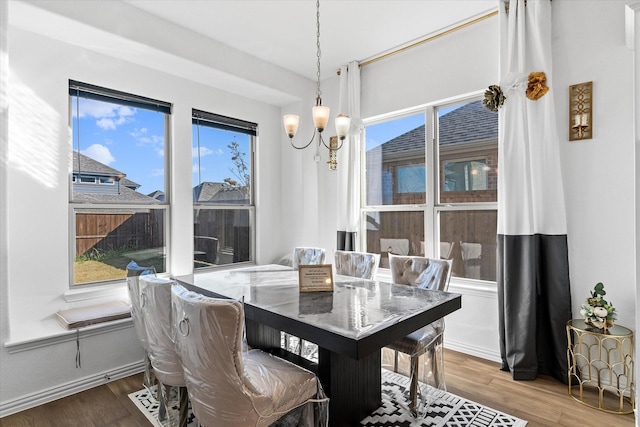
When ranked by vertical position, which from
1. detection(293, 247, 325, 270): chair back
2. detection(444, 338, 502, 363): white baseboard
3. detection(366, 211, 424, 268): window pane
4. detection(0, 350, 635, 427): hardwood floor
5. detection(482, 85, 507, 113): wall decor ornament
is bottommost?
detection(0, 350, 635, 427): hardwood floor

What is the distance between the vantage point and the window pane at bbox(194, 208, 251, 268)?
12.3 feet

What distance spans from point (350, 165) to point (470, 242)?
1460 mm

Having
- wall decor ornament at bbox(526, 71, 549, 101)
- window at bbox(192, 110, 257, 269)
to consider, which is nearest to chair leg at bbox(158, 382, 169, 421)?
window at bbox(192, 110, 257, 269)

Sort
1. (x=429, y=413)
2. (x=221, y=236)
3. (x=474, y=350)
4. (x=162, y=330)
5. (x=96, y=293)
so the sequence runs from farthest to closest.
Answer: (x=221, y=236), (x=474, y=350), (x=96, y=293), (x=429, y=413), (x=162, y=330)

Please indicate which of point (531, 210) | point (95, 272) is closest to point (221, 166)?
point (95, 272)

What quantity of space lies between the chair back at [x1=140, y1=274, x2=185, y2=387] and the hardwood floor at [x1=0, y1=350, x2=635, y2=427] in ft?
1.96

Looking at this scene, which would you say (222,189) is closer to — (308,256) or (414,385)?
(308,256)

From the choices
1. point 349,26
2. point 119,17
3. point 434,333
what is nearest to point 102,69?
point 119,17

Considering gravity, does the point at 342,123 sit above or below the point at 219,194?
above

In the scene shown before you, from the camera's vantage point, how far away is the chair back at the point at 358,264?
289 cm

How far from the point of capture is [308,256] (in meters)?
3.38

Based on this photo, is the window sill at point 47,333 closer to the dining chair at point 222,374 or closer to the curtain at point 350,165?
the dining chair at point 222,374

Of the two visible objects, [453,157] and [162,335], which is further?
[453,157]

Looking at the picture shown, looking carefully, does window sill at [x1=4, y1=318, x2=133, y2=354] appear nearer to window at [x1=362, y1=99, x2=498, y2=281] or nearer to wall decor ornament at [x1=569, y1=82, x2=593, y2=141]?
window at [x1=362, y1=99, x2=498, y2=281]
